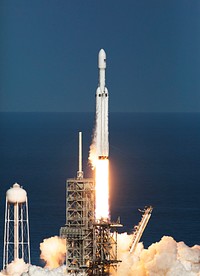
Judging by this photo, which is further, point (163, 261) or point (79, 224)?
point (79, 224)

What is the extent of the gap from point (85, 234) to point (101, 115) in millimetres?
5601

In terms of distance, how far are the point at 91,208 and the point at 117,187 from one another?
50947mm

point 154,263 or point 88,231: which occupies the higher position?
point 88,231

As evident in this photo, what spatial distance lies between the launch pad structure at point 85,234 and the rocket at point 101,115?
1768 millimetres

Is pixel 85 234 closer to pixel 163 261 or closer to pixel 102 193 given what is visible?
pixel 102 193

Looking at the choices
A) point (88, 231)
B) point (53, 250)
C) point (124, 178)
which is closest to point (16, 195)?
point (53, 250)

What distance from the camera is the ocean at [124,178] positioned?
94000mm

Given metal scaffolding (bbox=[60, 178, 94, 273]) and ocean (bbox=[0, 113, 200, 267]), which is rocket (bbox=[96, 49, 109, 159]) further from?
ocean (bbox=[0, 113, 200, 267])

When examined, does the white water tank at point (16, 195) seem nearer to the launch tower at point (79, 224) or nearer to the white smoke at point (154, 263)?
the white smoke at point (154, 263)

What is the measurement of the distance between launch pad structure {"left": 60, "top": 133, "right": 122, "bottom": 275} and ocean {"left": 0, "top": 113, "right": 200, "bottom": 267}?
12812 millimetres

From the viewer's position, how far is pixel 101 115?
64.2 meters

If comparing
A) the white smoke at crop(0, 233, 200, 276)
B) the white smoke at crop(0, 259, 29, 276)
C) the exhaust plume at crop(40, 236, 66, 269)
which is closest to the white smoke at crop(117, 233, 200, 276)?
the white smoke at crop(0, 233, 200, 276)

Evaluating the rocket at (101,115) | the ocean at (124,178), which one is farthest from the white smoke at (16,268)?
the ocean at (124,178)

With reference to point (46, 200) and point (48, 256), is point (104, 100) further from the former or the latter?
point (46, 200)
